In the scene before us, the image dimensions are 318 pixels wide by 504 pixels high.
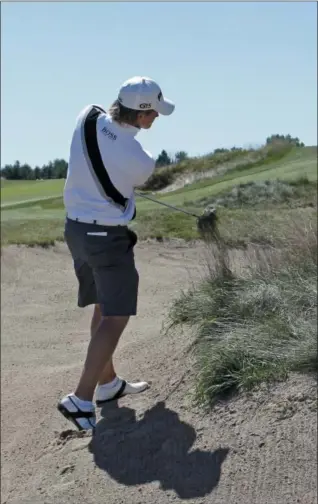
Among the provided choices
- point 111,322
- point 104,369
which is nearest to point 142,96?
point 111,322

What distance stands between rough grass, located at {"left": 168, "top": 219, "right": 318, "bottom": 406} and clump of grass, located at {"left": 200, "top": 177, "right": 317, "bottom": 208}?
62cm

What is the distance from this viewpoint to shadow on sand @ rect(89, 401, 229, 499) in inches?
189

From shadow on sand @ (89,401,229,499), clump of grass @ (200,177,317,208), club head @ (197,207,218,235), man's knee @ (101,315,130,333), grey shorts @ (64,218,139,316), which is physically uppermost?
clump of grass @ (200,177,317,208)

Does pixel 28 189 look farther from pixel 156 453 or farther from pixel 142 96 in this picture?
pixel 156 453

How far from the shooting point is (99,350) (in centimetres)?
527

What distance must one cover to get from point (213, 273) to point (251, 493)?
232 centimetres

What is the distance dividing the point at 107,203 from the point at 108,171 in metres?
0.20

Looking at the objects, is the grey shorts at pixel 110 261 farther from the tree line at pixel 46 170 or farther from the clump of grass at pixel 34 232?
the clump of grass at pixel 34 232

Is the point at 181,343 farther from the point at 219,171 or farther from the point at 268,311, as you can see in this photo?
the point at 219,171

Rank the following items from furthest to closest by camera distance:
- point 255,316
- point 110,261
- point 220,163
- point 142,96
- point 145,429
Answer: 1. point 220,163
2. point 255,316
3. point 145,429
4. point 110,261
5. point 142,96

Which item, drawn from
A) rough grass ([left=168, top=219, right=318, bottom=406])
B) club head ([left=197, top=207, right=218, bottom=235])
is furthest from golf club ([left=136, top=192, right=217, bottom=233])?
rough grass ([left=168, top=219, right=318, bottom=406])

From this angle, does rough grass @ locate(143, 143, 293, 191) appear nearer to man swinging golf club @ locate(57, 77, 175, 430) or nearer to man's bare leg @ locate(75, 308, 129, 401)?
man swinging golf club @ locate(57, 77, 175, 430)

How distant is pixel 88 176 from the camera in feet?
16.8

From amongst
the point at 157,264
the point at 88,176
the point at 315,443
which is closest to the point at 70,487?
the point at 315,443
